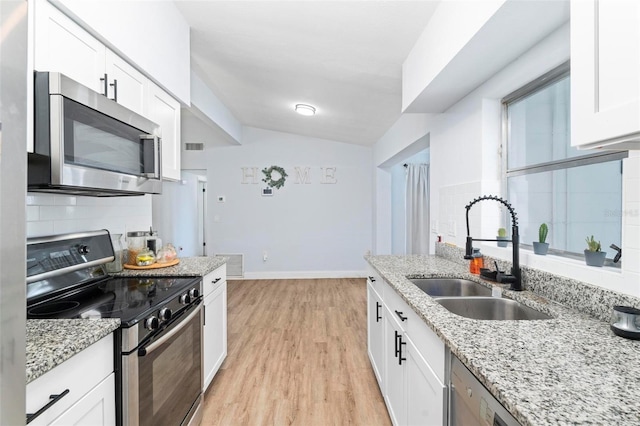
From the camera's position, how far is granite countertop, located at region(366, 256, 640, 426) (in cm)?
61

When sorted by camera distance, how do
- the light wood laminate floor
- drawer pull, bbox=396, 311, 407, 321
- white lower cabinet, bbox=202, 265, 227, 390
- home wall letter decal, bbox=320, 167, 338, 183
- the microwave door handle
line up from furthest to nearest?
1. home wall letter decal, bbox=320, 167, 338, 183
2. white lower cabinet, bbox=202, 265, 227, 390
3. the light wood laminate floor
4. the microwave door handle
5. drawer pull, bbox=396, 311, 407, 321

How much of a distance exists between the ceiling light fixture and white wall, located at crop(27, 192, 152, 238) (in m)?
2.24

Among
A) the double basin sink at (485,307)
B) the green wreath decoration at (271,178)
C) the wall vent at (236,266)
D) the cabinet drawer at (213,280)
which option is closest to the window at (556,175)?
the double basin sink at (485,307)

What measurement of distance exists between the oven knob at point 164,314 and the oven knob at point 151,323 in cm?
4

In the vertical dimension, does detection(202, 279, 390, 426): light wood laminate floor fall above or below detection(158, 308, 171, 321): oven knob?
below

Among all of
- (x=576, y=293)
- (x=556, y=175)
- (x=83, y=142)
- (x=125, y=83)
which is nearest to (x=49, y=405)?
(x=83, y=142)

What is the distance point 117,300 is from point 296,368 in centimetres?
156

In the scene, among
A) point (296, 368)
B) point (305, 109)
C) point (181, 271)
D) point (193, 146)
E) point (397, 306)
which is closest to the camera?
point (397, 306)

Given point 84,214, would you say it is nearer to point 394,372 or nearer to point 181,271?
point 181,271

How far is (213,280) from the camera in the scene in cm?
225

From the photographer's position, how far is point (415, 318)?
134 centimetres

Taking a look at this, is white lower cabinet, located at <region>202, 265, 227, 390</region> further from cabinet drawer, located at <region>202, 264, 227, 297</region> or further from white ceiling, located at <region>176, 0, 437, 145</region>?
white ceiling, located at <region>176, 0, 437, 145</region>

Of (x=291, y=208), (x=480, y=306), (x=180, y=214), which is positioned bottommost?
(x=480, y=306)

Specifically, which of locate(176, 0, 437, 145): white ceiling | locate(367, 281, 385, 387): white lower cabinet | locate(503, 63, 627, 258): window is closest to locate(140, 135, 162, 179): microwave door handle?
locate(176, 0, 437, 145): white ceiling
